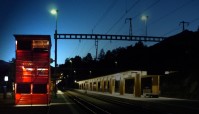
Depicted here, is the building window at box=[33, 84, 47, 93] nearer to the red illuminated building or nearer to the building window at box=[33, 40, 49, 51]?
the red illuminated building

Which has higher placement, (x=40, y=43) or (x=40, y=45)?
(x=40, y=43)

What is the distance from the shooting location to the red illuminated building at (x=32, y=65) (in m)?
31.2

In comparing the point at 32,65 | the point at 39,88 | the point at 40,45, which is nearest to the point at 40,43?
the point at 40,45

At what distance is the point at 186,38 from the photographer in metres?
71.9

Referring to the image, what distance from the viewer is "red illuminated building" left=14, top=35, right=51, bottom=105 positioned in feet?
102

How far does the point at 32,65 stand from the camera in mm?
31625

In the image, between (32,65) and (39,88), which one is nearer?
(32,65)

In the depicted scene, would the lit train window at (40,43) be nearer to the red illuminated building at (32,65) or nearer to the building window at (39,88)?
the red illuminated building at (32,65)

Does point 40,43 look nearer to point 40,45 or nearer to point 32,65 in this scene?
point 40,45

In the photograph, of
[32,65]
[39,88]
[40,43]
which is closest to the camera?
[40,43]

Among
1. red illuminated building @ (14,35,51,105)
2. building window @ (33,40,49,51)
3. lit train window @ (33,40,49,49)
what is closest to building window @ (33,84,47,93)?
red illuminated building @ (14,35,51,105)

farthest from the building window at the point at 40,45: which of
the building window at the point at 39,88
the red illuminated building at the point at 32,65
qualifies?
the building window at the point at 39,88

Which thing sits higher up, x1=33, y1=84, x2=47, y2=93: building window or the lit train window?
the lit train window

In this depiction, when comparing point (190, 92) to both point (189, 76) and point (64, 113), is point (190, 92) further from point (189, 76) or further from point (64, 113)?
point (64, 113)
